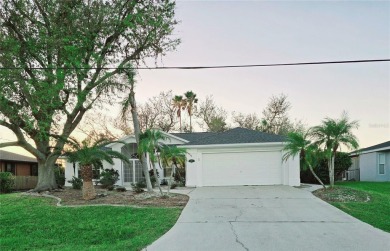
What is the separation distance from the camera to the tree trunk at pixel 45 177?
17609 mm

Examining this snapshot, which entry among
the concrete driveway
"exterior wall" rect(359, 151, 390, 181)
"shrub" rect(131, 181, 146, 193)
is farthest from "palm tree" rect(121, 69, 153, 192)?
"exterior wall" rect(359, 151, 390, 181)

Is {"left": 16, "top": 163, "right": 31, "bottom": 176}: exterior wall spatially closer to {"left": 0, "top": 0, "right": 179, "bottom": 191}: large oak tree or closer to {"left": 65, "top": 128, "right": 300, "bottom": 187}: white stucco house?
{"left": 0, "top": 0, "right": 179, "bottom": 191}: large oak tree

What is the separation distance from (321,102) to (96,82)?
42.0 feet

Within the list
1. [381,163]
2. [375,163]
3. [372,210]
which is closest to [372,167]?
[375,163]

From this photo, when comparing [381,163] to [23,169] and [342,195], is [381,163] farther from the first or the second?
[23,169]

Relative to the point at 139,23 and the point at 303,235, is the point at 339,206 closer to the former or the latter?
the point at 303,235

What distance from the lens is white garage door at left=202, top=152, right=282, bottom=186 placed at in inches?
766

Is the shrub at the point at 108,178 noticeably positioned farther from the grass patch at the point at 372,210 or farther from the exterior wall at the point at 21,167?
the exterior wall at the point at 21,167

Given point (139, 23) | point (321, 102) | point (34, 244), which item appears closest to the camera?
point (34, 244)

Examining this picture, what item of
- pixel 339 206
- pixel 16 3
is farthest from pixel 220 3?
pixel 16 3

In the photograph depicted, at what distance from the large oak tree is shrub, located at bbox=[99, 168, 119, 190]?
3.14 metres

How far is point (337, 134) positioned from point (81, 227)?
1101 centimetres

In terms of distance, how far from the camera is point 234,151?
786 inches

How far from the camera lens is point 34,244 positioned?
7918mm
